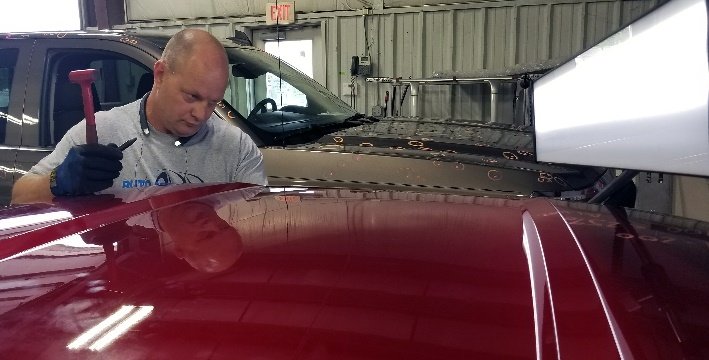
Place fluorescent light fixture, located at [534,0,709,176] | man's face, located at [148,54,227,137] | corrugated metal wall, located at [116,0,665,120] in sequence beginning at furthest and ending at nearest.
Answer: corrugated metal wall, located at [116,0,665,120], man's face, located at [148,54,227,137], fluorescent light fixture, located at [534,0,709,176]

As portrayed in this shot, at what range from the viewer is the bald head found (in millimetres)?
1846

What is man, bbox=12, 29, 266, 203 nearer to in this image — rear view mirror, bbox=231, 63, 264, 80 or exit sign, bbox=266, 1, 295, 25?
rear view mirror, bbox=231, 63, 264, 80

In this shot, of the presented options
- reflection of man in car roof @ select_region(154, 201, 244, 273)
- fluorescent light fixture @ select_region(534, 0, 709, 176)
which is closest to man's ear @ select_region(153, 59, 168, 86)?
reflection of man in car roof @ select_region(154, 201, 244, 273)

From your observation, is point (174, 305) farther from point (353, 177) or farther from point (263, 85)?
point (263, 85)

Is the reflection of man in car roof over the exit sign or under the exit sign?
under

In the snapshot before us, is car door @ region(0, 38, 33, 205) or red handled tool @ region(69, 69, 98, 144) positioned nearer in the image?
red handled tool @ region(69, 69, 98, 144)

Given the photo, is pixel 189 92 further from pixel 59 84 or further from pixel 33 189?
pixel 59 84

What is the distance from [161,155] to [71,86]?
950mm

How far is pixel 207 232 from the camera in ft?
2.75

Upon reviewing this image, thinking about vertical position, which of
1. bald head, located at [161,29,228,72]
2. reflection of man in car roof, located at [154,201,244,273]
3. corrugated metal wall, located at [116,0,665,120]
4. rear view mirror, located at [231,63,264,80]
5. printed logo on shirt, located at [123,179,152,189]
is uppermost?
corrugated metal wall, located at [116,0,665,120]

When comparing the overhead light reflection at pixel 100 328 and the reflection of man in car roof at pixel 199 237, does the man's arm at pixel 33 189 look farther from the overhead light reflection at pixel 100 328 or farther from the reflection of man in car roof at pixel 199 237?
the overhead light reflection at pixel 100 328

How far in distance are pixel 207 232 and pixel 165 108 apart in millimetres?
1149

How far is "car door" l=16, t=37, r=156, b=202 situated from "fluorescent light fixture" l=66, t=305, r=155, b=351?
2013 mm

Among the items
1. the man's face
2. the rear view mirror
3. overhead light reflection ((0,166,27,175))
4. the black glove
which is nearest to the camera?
the black glove
